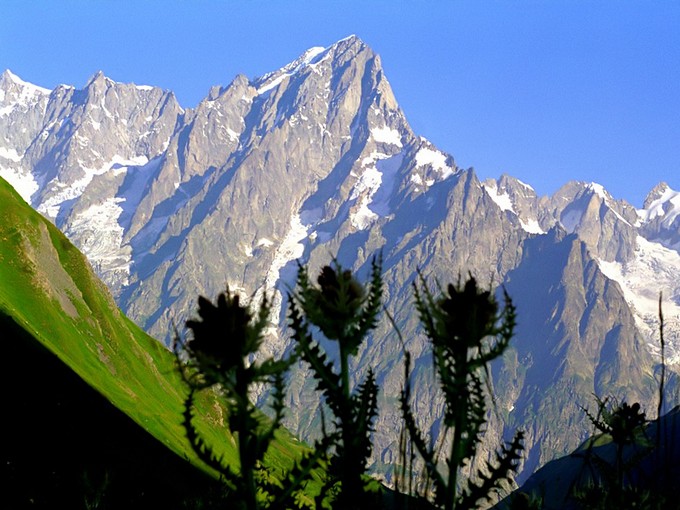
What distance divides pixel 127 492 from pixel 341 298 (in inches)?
2671

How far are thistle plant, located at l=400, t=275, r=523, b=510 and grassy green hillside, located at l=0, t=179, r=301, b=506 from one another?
7439cm

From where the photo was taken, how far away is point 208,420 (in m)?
153

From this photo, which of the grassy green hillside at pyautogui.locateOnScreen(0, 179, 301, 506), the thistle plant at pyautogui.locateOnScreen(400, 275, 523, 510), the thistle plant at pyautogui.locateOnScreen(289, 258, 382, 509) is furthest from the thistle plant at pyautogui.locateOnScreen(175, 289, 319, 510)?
the grassy green hillside at pyautogui.locateOnScreen(0, 179, 301, 506)

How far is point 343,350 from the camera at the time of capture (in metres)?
7.80

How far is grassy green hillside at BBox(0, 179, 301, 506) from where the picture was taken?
3622 inches

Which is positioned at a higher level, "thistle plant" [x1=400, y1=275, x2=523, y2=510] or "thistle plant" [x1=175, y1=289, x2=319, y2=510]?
"thistle plant" [x1=400, y1=275, x2=523, y2=510]

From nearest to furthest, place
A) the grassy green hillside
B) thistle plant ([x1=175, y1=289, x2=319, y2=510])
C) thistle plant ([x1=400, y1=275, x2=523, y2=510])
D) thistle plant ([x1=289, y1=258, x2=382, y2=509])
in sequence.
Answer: thistle plant ([x1=175, y1=289, x2=319, y2=510]) < thistle plant ([x1=400, y1=275, x2=523, y2=510]) < thistle plant ([x1=289, y1=258, x2=382, y2=509]) < the grassy green hillside

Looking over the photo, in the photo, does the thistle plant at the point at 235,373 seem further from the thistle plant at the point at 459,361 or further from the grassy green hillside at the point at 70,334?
the grassy green hillside at the point at 70,334

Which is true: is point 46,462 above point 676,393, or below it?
below

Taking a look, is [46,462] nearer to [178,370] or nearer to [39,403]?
[39,403]

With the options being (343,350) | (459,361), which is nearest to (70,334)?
(343,350)

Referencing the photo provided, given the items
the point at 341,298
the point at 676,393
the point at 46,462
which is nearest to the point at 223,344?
the point at 341,298

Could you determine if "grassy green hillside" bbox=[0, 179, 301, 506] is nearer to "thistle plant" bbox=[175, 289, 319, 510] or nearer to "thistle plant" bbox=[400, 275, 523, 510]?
"thistle plant" bbox=[175, 289, 319, 510]

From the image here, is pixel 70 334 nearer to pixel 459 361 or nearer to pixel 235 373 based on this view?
pixel 235 373
